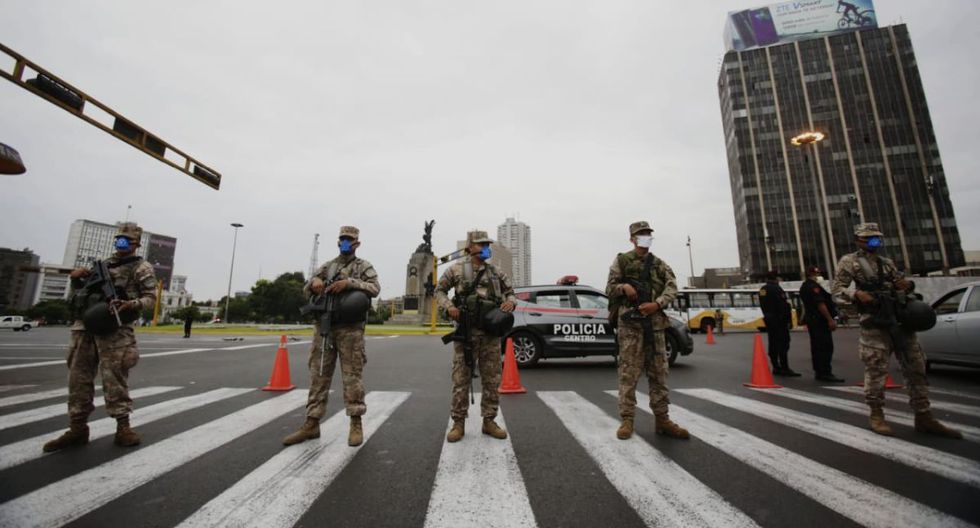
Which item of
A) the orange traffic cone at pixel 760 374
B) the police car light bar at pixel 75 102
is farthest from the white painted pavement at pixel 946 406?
the police car light bar at pixel 75 102

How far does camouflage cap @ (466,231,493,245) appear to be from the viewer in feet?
14.1

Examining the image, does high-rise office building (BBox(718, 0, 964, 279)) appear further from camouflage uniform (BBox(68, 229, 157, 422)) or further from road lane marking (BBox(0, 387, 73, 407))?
road lane marking (BBox(0, 387, 73, 407))

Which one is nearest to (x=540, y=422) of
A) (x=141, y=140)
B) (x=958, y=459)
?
(x=958, y=459)

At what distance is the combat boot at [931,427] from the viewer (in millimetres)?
3522

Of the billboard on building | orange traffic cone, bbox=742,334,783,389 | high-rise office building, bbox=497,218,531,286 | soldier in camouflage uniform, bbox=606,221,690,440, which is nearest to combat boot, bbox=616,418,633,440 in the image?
soldier in camouflage uniform, bbox=606,221,690,440

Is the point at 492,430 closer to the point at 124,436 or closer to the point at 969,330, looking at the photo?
the point at 124,436

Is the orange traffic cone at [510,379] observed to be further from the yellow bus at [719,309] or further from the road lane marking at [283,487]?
the yellow bus at [719,309]

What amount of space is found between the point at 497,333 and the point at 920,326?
13.1 feet

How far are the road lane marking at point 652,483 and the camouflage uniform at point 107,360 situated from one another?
156 inches

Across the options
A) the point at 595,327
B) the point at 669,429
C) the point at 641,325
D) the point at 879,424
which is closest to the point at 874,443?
the point at 879,424

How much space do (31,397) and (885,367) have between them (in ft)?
32.8

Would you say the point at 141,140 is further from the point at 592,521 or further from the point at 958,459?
the point at 958,459

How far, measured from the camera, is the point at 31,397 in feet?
17.5

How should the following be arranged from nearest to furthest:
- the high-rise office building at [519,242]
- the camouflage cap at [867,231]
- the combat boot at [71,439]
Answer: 1. the combat boot at [71,439]
2. the camouflage cap at [867,231]
3. the high-rise office building at [519,242]
